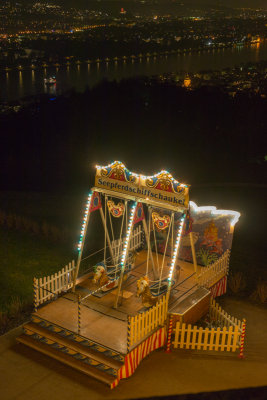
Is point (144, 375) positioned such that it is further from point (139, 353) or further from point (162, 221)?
point (162, 221)

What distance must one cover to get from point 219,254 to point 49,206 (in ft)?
34.7

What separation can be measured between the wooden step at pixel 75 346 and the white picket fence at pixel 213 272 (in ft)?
11.5

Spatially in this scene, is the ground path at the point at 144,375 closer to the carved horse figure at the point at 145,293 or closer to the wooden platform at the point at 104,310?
the wooden platform at the point at 104,310

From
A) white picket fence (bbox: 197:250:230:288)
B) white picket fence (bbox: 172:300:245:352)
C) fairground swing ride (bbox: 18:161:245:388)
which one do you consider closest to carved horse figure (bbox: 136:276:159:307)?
fairground swing ride (bbox: 18:161:245:388)

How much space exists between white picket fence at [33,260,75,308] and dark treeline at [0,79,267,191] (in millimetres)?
16336

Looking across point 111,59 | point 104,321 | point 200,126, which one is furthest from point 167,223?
point 111,59

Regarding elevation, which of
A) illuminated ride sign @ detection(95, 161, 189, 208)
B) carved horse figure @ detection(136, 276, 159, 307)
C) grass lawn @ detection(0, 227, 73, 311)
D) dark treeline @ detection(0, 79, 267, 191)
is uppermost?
illuminated ride sign @ detection(95, 161, 189, 208)

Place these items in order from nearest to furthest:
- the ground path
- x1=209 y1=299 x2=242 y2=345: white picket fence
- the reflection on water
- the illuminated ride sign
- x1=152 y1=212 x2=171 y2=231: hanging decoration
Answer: the ground path, the illuminated ride sign, x1=209 y1=299 x2=242 y2=345: white picket fence, x1=152 y1=212 x2=171 y2=231: hanging decoration, the reflection on water

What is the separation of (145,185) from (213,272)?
348cm

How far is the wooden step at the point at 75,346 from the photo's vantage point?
892cm

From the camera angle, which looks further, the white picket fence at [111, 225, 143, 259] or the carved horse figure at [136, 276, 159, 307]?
the white picket fence at [111, 225, 143, 259]

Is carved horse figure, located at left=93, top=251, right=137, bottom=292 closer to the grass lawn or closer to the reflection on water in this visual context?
the grass lawn

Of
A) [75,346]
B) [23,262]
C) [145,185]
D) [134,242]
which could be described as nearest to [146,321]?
[75,346]

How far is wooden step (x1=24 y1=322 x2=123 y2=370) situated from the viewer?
892cm
